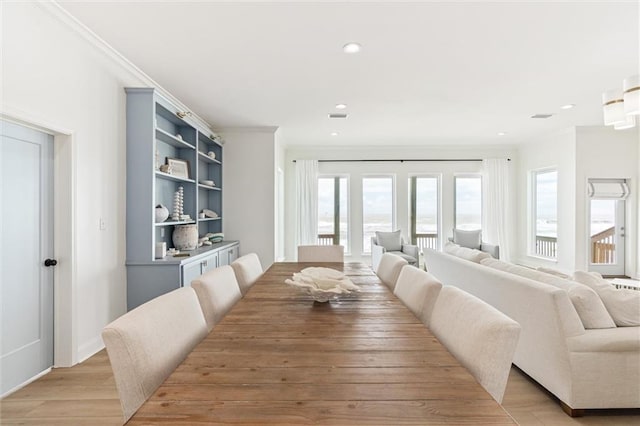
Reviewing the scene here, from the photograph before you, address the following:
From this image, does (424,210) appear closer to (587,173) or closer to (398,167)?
(398,167)

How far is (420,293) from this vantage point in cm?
159

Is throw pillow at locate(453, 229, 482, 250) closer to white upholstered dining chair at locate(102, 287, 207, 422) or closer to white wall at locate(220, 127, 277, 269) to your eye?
white wall at locate(220, 127, 277, 269)

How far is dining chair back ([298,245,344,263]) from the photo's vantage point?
3416 millimetres

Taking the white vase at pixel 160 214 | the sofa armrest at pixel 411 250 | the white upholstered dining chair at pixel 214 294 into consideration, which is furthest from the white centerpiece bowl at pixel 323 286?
the sofa armrest at pixel 411 250

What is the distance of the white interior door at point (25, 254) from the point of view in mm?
2104

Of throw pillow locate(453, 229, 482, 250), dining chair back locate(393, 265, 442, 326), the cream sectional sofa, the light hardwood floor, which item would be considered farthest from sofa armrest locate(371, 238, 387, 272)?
dining chair back locate(393, 265, 442, 326)

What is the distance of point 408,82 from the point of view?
3.53 m

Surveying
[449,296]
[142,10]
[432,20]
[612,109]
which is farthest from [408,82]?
[449,296]

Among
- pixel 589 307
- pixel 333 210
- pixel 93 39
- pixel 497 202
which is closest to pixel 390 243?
pixel 333 210

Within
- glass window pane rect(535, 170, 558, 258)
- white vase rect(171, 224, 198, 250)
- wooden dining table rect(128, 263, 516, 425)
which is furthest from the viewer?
glass window pane rect(535, 170, 558, 258)

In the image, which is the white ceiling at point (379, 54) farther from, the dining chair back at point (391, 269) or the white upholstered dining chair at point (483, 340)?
the white upholstered dining chair at point (483, 340)

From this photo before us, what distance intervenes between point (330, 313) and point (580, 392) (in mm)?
1651

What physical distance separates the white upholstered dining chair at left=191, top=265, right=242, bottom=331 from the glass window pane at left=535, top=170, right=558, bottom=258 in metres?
6.64

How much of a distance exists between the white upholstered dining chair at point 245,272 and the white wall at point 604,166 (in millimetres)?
5836
